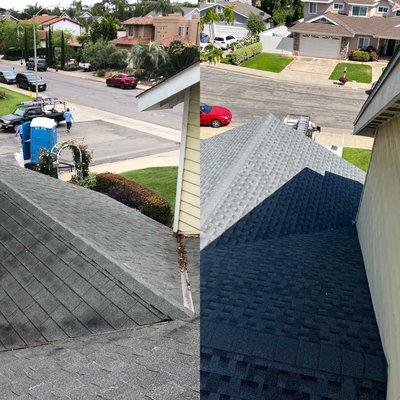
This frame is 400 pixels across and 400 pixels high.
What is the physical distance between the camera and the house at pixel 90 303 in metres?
2.54

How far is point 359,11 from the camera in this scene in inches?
165

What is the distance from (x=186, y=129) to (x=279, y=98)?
337 cm

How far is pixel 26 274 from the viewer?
4.03 metres

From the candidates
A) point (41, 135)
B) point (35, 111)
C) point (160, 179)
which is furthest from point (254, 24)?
point (35, 111)

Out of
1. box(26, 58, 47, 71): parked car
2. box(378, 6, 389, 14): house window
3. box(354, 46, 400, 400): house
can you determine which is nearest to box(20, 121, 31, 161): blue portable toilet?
box(26, 58, 47, 71): parked car

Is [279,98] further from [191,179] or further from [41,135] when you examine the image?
[41,135]

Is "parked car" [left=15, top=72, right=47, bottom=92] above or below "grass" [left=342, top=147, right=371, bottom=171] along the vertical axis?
above

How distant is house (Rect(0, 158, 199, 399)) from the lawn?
301 cm

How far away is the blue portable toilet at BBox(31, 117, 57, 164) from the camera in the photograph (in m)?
8.00

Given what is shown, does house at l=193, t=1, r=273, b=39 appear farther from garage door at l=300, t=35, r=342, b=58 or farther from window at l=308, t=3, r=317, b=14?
garage door at l=300, t=35, r=342, b=58

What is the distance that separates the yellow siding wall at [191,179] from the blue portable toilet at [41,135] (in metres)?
4.19

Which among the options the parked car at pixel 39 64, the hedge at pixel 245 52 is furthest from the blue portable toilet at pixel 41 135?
the hedge at pixel 245 52

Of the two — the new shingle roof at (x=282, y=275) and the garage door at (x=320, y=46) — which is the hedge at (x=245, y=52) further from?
the new shingle roof at (x=282, y=275)

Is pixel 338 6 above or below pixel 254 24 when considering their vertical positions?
above
